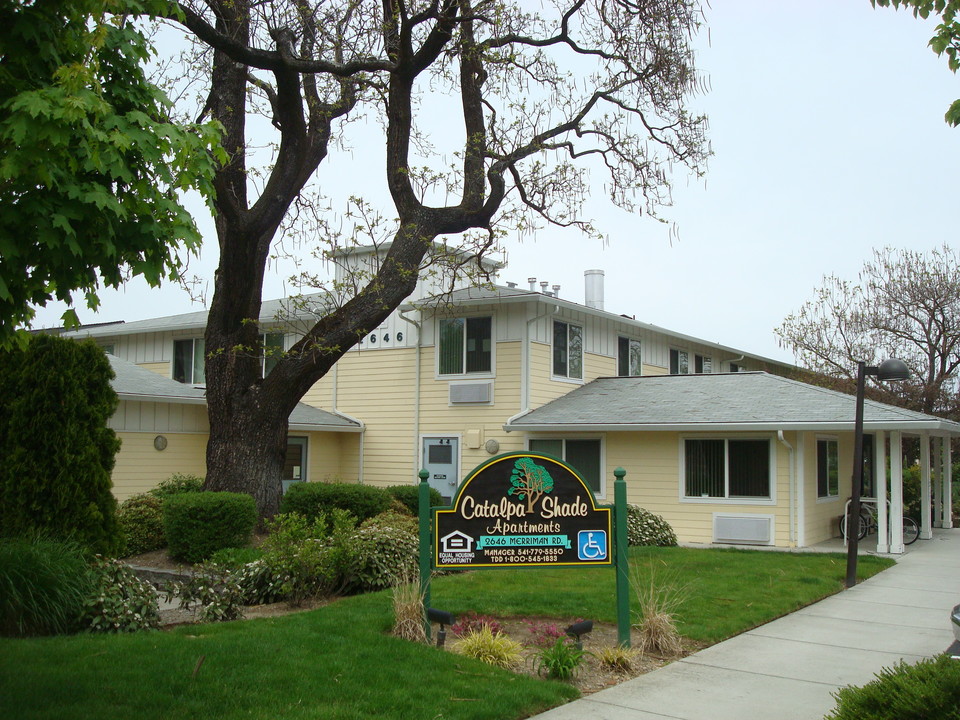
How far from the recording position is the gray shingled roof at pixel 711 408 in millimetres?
16953

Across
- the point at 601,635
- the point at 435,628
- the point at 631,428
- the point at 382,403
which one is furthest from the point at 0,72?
the point at 382,403

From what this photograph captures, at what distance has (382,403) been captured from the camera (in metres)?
22.5

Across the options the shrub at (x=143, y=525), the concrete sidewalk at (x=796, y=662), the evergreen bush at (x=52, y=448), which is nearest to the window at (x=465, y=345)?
the shrub at (x=143, y=525)

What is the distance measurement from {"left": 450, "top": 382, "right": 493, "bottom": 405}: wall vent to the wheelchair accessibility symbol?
1209 centimetres

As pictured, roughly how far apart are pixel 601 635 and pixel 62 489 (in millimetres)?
5742

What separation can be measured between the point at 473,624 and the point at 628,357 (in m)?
15.9

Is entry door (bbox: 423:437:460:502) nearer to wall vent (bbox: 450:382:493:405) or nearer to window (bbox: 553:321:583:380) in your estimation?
wall vent (bbox: 450:382:493:405)

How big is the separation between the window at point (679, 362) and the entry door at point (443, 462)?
25.7 feet

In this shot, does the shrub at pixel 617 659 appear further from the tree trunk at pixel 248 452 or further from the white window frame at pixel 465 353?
the white window frame at pixel 465 353

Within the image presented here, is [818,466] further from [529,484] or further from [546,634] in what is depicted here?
[529,484]

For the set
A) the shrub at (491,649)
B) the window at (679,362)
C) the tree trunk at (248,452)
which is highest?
the window at (679,362)

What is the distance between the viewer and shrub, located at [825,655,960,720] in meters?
4.52

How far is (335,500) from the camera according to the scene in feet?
52.3

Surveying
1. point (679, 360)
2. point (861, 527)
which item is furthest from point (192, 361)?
point (861, 527)
